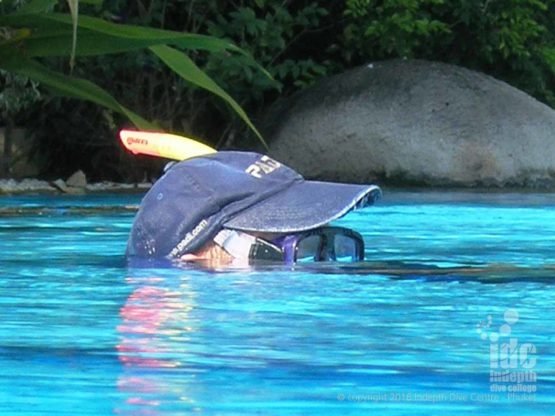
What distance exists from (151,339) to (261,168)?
4.92 feet

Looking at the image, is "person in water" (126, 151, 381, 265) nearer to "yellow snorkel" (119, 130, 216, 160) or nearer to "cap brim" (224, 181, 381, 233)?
"cap brim" (224, 181, 381, 233)

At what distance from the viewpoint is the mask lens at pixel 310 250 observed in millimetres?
4441

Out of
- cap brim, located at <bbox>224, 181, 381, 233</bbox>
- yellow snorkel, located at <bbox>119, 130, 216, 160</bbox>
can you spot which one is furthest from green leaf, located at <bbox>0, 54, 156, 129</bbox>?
yellow snorkel, located at <bbox>119, 130, 216, 160</bbox>

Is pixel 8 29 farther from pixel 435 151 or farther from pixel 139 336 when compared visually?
pixel 435 151

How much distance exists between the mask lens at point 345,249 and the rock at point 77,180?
17.1ft

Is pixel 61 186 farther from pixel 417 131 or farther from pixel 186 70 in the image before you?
pixel 186 70

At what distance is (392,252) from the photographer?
5.11 m

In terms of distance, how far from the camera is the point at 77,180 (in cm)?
1001

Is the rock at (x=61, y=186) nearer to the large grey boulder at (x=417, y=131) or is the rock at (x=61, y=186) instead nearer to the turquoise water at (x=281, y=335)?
the large grey boulder at (x=417, y=131)

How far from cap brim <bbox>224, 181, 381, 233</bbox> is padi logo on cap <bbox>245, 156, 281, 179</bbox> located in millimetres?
72

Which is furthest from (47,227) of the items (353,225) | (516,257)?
(516,257)

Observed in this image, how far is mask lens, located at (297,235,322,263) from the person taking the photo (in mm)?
4441

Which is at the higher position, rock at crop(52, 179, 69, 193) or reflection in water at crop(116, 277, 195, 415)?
reflection in water at crop(116, 277, 195, 415)

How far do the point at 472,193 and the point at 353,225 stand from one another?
2662 millimetres
